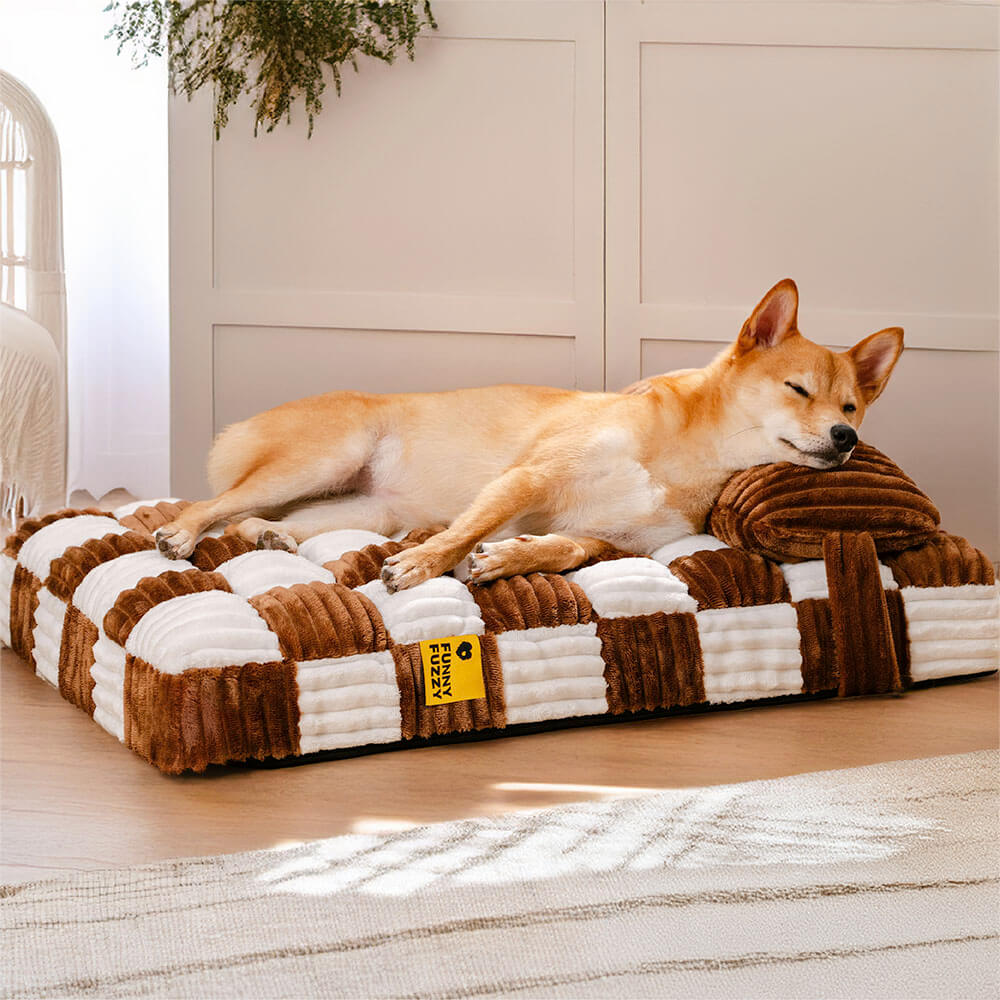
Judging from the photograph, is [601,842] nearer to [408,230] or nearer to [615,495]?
[615,495]

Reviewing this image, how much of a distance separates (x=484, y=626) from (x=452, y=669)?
10cm

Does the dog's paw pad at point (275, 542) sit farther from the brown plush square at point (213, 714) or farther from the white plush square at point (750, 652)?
the white plush square at point (750, 652)

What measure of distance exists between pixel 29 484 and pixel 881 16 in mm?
2821

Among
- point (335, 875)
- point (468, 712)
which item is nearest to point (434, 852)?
point (335, 875)

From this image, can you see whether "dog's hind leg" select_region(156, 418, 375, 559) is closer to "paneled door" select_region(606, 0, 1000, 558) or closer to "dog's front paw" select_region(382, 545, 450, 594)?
"dog's front paw" select_region(382, 545, 450, 594)

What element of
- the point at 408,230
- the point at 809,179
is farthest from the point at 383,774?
the point at 809,179

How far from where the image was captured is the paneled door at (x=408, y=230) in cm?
328

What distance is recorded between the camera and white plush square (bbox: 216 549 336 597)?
6.50ft

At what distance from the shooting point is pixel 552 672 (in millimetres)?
1935

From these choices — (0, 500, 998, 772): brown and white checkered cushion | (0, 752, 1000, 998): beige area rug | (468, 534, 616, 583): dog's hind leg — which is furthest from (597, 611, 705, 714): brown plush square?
(0, 752, 1000, 998): beige area rug

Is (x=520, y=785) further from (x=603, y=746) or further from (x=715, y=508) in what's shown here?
(x=715, y=508)

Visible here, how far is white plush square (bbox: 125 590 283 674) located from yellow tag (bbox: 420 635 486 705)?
0.25 meters

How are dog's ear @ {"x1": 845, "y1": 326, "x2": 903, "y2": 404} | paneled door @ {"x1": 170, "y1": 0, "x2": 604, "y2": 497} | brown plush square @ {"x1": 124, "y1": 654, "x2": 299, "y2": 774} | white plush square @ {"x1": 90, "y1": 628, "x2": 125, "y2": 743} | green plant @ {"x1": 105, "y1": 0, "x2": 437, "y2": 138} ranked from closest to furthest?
brown plush square @ {"x1": 124, "y1": 654, "x2": 299, "y2": 774}, white plush square @ {"x1": 90, "y1": 628, "x2": 125, "y2": 743}, dog's ear @ {"x1": 845, "y1": 326, "x2": 903, "y2": 404}, green plant @ {"x1": 105, "y1": 0, "x2": 437, "y2": 138}, paneled door @ {"x1": 170, "y1": 0, "x2": 604, "y2": 497}

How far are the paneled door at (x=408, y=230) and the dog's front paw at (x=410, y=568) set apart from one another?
4.75 feet
